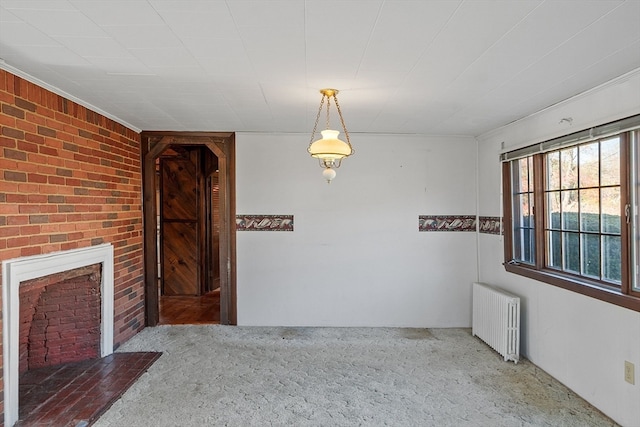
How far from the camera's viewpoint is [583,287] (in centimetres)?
274

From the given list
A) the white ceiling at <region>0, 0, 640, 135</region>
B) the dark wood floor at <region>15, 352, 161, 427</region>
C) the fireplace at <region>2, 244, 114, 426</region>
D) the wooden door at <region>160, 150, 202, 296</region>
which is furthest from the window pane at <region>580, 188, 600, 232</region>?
the wooden door at <region>160, 150, 202, 296</region>

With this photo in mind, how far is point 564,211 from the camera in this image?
10.2 feet

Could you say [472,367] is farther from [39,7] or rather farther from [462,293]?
[39,7]

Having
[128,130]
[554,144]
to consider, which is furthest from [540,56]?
[128,130]

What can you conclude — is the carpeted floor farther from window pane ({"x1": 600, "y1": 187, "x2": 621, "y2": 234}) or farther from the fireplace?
window pane ({"x1": 600, "y1": 187, "x2": 621, "y2": 234})

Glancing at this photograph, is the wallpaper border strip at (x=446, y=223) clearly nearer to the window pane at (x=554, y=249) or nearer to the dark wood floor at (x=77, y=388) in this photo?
the window pane at (x=554, y=249)

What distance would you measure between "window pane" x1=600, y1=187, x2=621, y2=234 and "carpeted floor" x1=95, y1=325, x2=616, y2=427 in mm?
1294

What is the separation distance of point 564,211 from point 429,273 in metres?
1.68

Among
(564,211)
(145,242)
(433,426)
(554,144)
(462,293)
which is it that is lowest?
(433,426)

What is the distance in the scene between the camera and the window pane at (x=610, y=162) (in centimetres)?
256

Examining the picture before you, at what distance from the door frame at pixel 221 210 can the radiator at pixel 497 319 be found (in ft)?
9.03

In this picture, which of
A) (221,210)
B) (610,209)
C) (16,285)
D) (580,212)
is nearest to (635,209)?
(610,209)

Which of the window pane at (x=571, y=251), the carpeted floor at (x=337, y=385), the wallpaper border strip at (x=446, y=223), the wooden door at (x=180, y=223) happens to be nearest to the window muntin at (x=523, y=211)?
the window pane at (x=571, y=251)

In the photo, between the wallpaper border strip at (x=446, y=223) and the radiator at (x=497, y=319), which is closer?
the radiator at (x=497, y=319)
